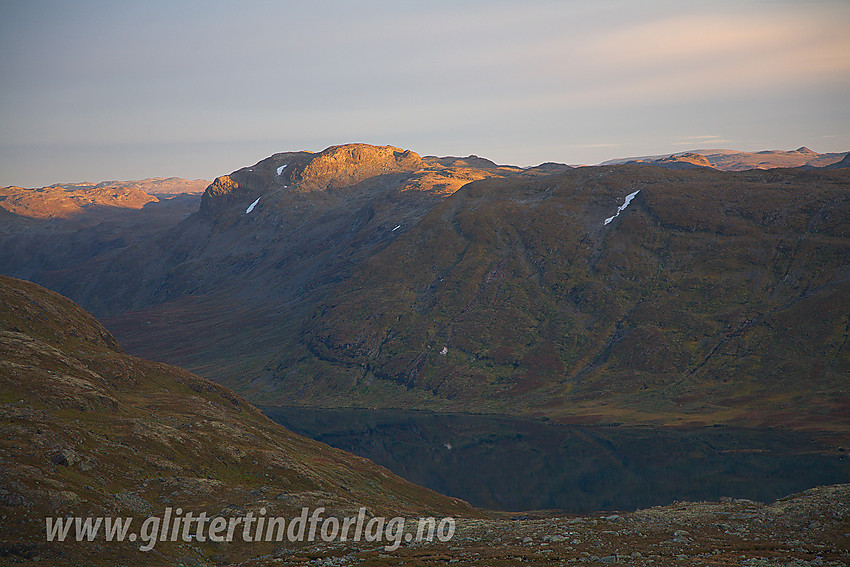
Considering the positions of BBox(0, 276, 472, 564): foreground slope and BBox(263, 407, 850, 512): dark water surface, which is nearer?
BBox(0, 276, 472, 564): foreground slope

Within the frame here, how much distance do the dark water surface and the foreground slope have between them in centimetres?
3655

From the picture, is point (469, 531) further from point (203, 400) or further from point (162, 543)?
point (203, 400)

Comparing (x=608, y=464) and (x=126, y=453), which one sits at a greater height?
(x=126, y=453)

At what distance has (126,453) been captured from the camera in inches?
2781

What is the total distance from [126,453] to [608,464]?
121252 millimetres

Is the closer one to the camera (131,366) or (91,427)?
(91,427)

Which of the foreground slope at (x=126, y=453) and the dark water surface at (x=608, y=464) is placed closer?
the foreground slope at (x=126, y=453)

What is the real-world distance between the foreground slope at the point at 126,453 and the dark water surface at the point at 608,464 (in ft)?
120

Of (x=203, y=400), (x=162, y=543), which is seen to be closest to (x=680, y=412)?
(x=203, y=400)

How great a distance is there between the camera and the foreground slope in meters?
49.3

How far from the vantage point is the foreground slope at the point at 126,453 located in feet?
162

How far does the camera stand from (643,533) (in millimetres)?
53719

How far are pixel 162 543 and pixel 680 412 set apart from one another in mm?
177623

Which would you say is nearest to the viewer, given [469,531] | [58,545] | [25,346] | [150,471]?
[58,545]
